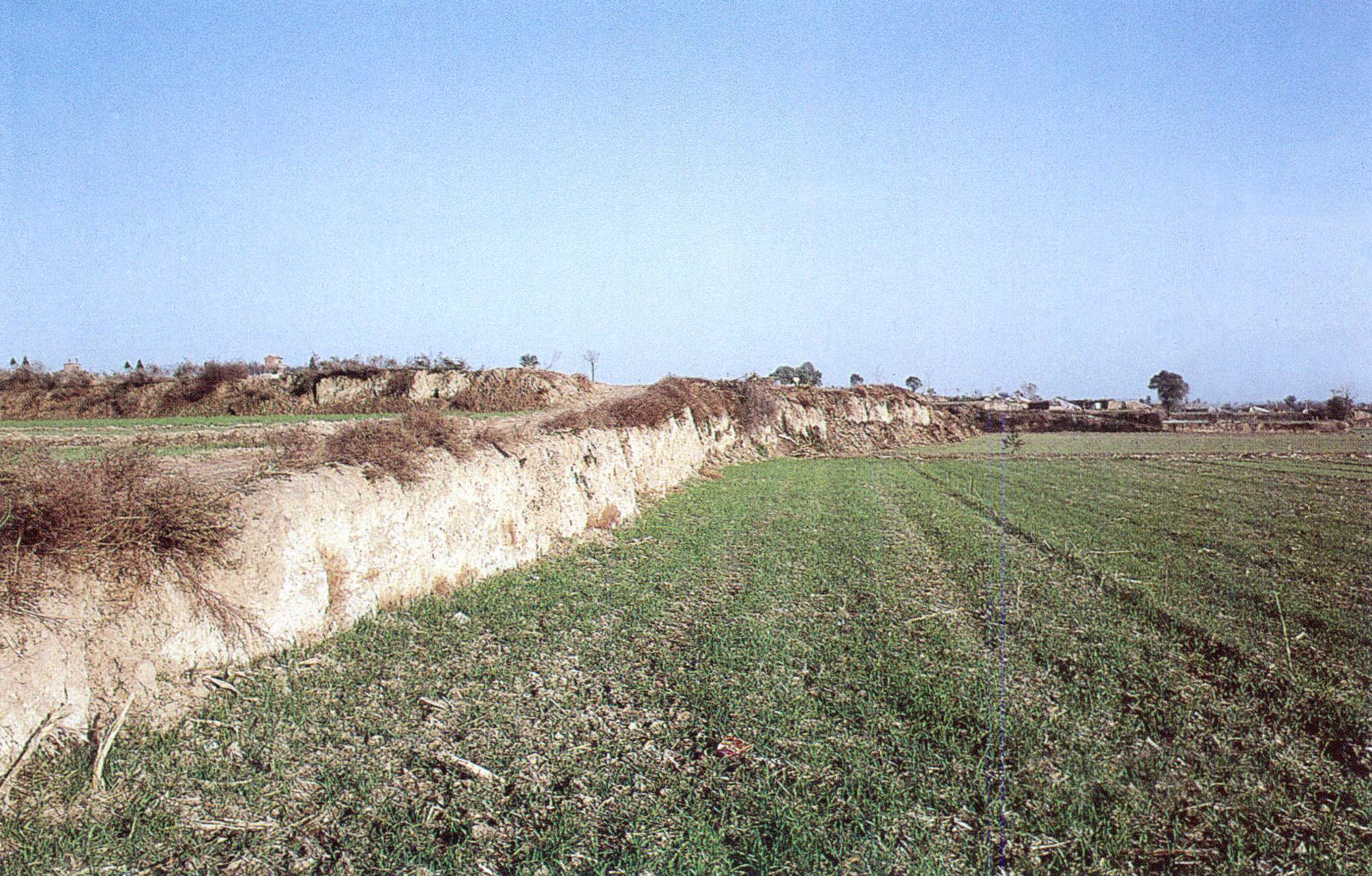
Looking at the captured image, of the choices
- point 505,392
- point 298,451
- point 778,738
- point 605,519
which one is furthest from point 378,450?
point 505,392

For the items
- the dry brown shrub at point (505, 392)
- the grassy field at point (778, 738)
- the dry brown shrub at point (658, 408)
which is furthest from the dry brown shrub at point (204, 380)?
the grassy field at point (778, 738)

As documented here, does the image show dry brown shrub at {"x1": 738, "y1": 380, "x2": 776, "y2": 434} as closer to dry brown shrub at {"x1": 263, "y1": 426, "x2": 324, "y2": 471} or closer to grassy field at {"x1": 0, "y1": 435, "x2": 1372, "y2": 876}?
grassy field at {"x1": 0, "y1": 435, "x2": 1372, "y2": 876}

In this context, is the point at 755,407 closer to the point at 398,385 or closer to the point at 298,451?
the point at 398,385

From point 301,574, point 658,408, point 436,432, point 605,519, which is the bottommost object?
point 605,519

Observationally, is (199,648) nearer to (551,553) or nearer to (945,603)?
(551,553)

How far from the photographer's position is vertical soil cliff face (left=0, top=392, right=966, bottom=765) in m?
4.55

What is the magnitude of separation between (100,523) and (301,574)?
1.88 m

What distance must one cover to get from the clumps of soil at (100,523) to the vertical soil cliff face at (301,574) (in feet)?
0.51

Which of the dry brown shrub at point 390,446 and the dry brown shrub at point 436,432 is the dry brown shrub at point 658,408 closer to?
the dry brown shrub at point 436,432

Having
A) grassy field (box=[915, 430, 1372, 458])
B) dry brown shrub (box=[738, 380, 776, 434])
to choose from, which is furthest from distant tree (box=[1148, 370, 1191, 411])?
dry brown shrub (box=[738, 380, 776, 434])

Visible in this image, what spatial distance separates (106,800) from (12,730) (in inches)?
27.8

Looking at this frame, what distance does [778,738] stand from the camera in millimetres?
5172

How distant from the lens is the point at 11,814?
3898mm

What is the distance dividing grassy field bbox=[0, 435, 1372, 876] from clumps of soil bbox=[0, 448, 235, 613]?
3.55ft
